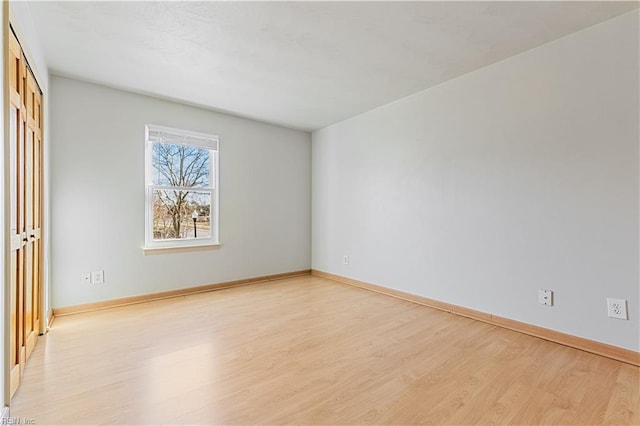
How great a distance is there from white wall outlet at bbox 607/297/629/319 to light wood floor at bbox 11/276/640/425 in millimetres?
326

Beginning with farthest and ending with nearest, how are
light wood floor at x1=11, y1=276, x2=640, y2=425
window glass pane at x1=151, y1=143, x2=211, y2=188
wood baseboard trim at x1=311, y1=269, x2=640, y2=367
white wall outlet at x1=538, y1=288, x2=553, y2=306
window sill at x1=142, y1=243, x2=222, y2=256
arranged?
1. window glass pane at x1=151, y1=143, x2=211, y2=188
2. window sill at x1=142, y1=243, x2=222, y2=256
3. white wall outlet at x1=538, y1=288, x2=553, y2=306
4. wood baseboard trim at x1=311, y1=269, x2=640, y2=367
5. light wood floor at x1=11, y1=276, x2=640, y2=425

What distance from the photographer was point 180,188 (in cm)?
389

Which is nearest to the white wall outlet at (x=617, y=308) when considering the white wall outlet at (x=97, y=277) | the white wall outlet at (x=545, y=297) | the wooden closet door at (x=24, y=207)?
the white wall outlet at (x=545, y=297)

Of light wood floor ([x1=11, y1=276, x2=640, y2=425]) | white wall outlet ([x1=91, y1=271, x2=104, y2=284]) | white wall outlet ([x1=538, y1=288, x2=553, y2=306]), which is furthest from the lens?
white wall outlet ([x1=91, y1=271, x2=104, y2=284])

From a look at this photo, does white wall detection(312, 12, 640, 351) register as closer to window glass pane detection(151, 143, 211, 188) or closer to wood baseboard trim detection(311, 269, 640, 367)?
wood baseboard trim detection(311, 269, 640, 367)

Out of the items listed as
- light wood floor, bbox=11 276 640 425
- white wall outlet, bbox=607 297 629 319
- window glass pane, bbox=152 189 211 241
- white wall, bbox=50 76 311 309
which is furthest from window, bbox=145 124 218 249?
white wall outlet, bbox=607 297 629 319

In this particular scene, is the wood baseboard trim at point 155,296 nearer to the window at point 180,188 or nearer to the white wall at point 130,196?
the white wall at point 130,196

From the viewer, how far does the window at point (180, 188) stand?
3676 mm

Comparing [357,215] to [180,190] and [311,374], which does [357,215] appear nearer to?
[180,190]

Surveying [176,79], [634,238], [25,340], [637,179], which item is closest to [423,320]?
[634,238]

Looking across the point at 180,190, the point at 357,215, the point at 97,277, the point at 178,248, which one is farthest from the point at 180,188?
the point at 357,215

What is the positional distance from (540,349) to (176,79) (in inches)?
159

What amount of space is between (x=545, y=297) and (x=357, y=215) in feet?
7.65

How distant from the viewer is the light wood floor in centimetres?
160
